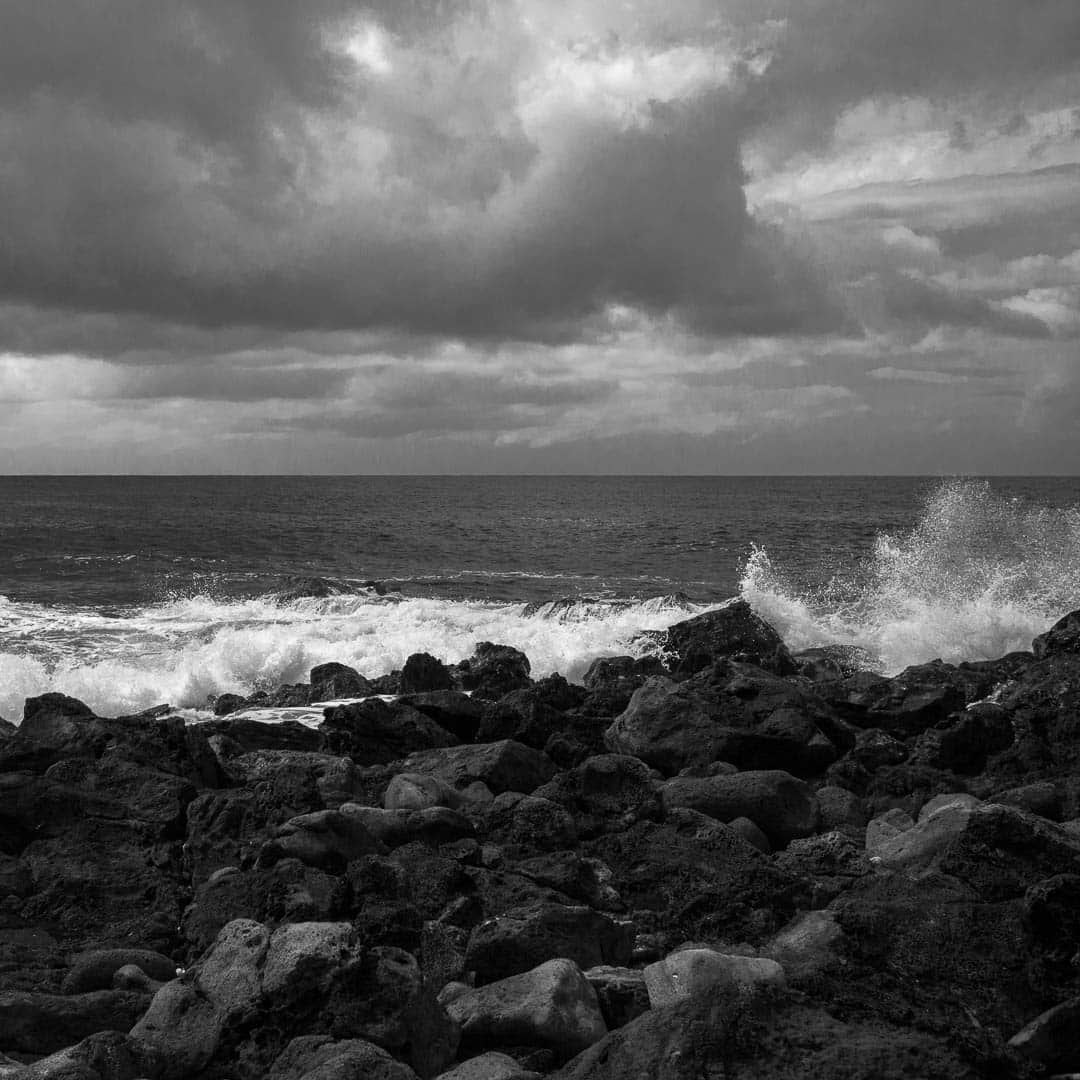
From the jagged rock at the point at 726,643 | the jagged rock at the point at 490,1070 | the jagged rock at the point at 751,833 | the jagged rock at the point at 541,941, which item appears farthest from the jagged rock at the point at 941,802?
the jagged rock at the point at 726,643

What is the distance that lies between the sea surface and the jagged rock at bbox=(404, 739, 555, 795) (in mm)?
7058

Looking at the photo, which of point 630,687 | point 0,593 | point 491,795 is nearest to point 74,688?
point 630,687

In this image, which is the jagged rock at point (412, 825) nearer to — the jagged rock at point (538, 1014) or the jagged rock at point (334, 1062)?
the jagged rock at point (538, 1014)

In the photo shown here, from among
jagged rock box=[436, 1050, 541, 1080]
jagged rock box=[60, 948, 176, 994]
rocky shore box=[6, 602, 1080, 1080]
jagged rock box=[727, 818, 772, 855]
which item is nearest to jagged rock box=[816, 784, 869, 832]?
rocky shore box=[6, 602, 1080, 1080]

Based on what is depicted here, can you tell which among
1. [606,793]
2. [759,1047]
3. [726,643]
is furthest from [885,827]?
[726,643]

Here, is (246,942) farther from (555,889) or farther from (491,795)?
(491,795)

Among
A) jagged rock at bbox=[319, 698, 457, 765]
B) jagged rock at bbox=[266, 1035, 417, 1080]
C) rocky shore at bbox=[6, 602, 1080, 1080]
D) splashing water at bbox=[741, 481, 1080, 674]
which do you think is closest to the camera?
jagged rock at bbox=[266, 1035, 417, 1080]

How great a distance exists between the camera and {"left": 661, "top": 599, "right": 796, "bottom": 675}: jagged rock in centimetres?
1830

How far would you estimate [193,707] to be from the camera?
18.0 meters

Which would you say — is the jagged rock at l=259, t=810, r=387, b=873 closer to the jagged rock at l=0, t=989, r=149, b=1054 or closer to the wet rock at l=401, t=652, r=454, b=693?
the jagged rock at l=0, t=989, r=149, b=1054

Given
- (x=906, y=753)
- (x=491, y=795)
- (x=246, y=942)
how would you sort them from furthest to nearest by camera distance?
(x=906, y=753) → (x=491, y=795) → (x=246, y=942)

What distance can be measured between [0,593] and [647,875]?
30.8 m

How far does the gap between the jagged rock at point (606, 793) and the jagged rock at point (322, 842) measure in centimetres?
186

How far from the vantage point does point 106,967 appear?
6.43 meters
